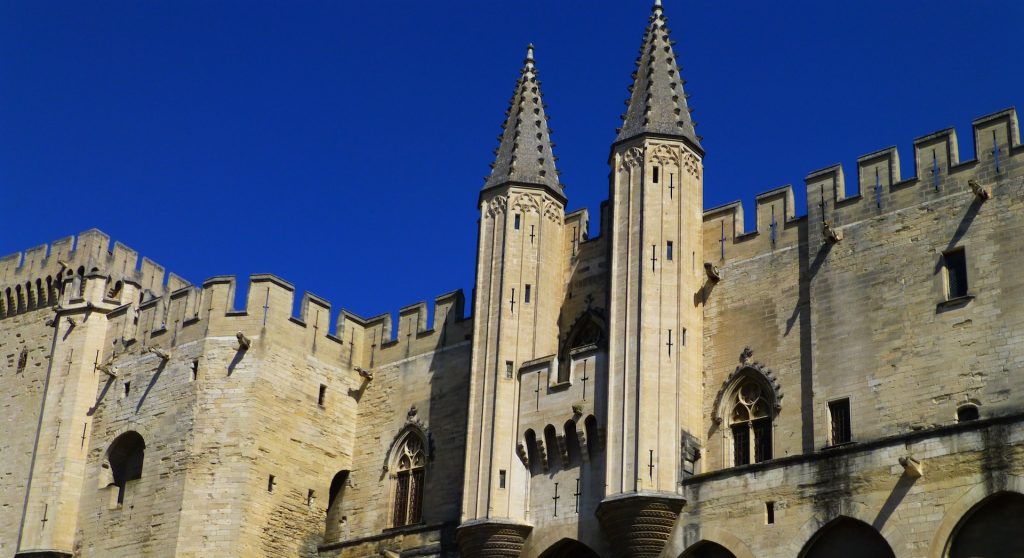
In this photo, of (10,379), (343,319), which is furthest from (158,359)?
(10,379)

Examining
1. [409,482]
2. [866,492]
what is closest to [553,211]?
[409,482]

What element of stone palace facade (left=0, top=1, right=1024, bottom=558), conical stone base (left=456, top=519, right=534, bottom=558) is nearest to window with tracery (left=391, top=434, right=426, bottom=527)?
stone palace facade (left=0, top=1, right=1024, bottom=558)

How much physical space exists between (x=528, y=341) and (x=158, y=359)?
8.41 meters

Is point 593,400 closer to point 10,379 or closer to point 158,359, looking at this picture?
point 158,359

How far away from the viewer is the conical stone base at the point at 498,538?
26.1 m

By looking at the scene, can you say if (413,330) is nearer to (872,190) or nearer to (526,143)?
(526,143)

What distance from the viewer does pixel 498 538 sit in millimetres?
26109

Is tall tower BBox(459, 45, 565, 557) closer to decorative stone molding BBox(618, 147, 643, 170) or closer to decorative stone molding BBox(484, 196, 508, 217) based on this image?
decorative stone molding BBox(484, 196, 508, 217)

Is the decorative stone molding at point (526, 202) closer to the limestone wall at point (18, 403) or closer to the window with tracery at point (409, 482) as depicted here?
the window with tracery at point (409, 482)

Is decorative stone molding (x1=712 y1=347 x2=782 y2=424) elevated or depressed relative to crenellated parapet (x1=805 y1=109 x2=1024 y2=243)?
depressed

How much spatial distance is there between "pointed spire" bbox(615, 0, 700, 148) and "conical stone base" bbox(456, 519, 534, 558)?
733 centimetres

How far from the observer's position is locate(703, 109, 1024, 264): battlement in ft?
80.2

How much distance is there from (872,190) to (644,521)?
696cm

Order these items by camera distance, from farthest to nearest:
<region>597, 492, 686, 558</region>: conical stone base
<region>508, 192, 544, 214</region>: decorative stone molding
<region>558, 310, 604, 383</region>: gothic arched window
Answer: <region>508, 192, 544, 214</region>: decorative stone molding, <region>558, 310, 604, 383</region>: gothic arched window, <region>597, 492, 686, 558</region>: conical stone base
